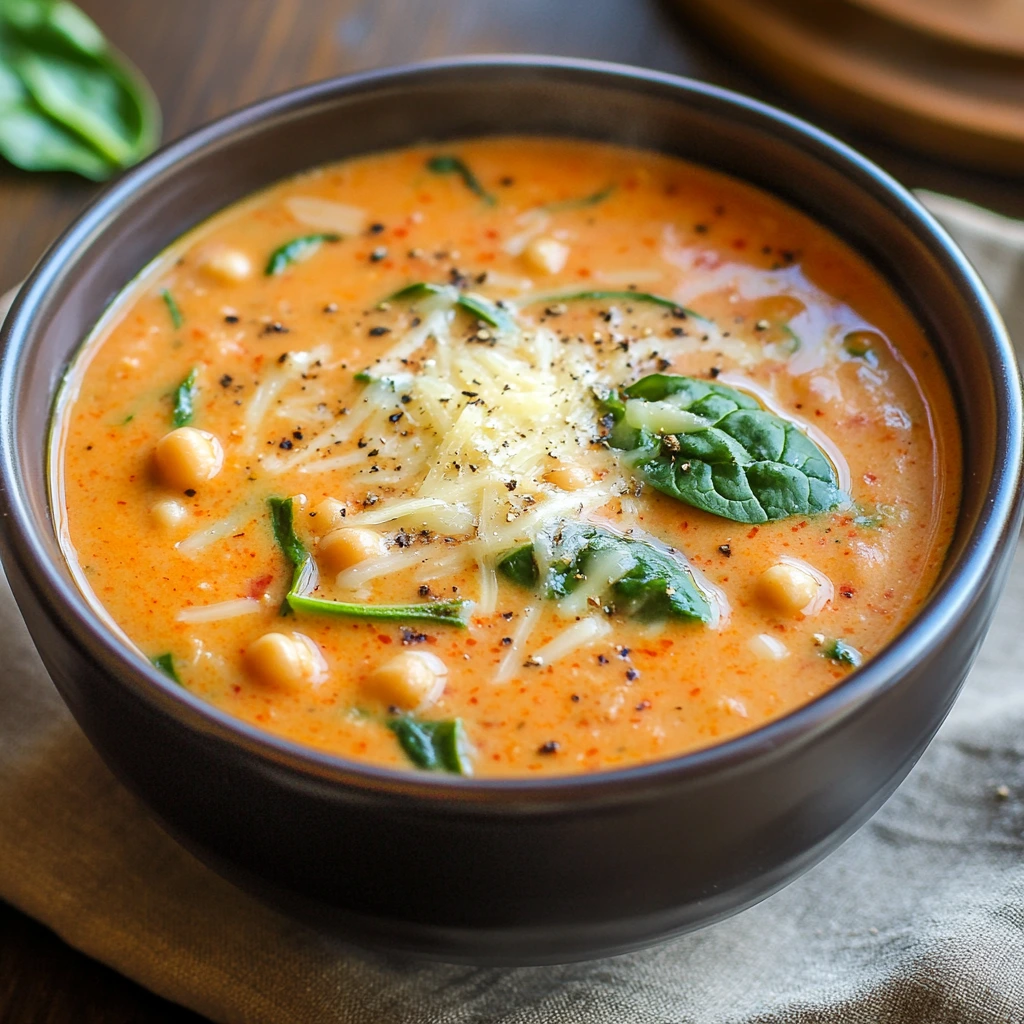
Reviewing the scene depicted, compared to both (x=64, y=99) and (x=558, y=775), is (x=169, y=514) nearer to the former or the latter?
(x=558, y=775)

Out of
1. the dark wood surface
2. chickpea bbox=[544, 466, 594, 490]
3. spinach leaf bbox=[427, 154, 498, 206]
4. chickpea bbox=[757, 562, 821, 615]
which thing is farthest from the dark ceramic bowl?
the dark wood surface

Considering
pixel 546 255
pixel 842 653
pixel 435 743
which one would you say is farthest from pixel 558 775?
pixel 546 255

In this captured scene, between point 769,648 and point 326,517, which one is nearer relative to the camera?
point 769,648

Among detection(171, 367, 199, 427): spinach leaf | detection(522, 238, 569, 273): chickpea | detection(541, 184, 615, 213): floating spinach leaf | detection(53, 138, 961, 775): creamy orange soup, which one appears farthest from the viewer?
detection(541, 184, 615, 213): floating spinach leaf

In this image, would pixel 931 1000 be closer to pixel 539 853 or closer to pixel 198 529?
pixel 539 853

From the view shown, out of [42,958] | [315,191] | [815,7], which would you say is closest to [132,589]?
[42,958]

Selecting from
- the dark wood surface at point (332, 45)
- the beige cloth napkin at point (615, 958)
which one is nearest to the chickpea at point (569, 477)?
the beige cloth napkin at point (615, 958)

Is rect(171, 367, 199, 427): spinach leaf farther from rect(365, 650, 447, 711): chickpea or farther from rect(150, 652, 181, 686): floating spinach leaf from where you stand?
rect(365, 650, 447, 711): chickpea
